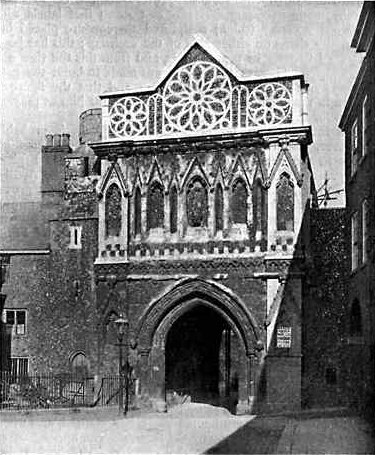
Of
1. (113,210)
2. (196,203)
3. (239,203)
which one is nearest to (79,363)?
(113,210)

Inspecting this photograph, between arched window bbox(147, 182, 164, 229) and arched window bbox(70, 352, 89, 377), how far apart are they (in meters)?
4.98

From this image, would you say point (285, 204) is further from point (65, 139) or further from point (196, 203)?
point (65, 139)

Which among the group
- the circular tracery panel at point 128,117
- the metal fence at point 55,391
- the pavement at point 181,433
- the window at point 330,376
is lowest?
the pavement at point 181,433

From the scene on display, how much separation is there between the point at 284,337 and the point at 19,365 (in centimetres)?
937

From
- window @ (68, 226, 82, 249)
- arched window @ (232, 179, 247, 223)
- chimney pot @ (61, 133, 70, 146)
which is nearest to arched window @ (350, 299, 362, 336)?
arched window @ (232, 179, 247, 223)

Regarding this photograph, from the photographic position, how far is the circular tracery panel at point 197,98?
24703 mm

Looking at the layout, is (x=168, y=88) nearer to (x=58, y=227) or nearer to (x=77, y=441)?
(x=58, y=227)

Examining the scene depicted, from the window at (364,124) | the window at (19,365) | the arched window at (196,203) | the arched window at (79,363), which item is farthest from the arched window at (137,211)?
the window at (364,124)

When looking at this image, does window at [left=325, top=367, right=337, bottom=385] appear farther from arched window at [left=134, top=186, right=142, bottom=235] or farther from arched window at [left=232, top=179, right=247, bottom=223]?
arched window at [left=134, top=186, right=142, bottom=235]

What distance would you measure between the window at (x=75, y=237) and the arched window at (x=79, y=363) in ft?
11.5

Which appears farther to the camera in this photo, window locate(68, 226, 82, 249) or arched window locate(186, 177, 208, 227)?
window locate(68, 226, 82, 249)

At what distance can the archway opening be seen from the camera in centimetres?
2658

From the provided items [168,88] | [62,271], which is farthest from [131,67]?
[62,271]

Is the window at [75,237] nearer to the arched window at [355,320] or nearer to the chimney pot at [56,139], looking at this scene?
the chimney pot at [56,139]
